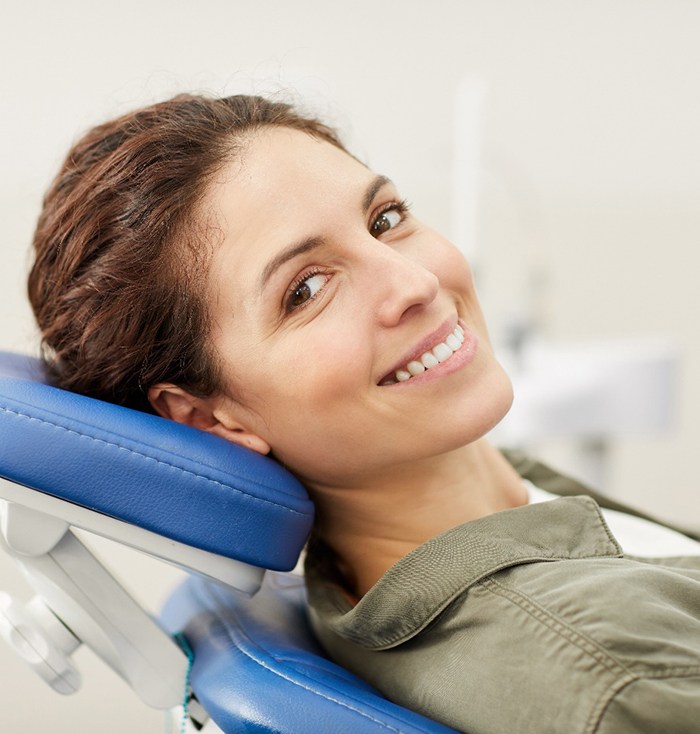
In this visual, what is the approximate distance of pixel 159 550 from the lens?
875mm

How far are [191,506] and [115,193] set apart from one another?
0.37 meters

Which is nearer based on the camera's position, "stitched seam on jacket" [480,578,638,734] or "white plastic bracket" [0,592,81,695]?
"stitched seam on jacket" [480,578,638,734]

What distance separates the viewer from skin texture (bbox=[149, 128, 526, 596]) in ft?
3.03

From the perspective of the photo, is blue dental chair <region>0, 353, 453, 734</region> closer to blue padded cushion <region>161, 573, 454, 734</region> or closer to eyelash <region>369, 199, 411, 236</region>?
blue padded cushion <region>161, 573, 454, 734</region>

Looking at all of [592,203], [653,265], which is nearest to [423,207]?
[592,203]

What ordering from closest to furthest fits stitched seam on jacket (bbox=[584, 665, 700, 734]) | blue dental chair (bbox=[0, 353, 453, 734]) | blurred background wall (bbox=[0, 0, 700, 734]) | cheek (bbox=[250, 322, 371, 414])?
stitched seam on jacket (bbox=[584, 665, 700, 734]) → blue dental chair (bbox=[0, 353, 453, 734]) → cheek (bbox=[250, 322, 371, 414]) → blurred background wall (bbox=[0, 0, 700, 734])

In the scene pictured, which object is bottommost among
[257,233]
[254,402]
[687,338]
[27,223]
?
[687,338]

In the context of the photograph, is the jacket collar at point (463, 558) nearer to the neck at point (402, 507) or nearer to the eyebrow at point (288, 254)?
the neck at point (402, 507)

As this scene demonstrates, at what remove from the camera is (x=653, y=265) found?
3193 millimetres

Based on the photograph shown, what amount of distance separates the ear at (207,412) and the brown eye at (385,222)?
0.86ft

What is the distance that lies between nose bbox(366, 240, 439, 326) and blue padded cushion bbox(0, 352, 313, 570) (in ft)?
0.69

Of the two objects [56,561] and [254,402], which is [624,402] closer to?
[254,402]

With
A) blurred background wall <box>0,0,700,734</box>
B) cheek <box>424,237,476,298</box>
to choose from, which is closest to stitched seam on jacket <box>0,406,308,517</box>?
cheek <box>424,237,476,298</box>

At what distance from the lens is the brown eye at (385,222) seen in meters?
1.04
